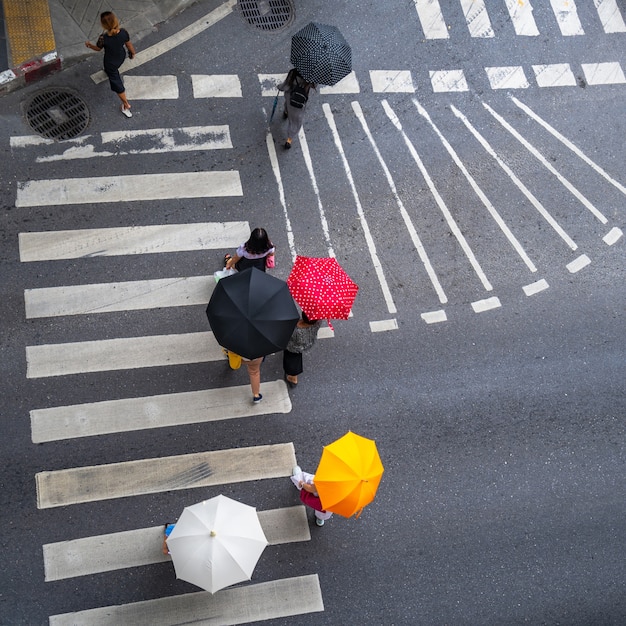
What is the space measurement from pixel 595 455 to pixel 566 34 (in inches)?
286

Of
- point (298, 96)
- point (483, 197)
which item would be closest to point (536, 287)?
point (483, 197)

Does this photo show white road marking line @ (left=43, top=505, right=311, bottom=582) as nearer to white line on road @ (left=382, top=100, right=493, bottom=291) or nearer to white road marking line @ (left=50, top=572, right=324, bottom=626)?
white road marking line @ (left=50, top=572, right=324, bottom=626)

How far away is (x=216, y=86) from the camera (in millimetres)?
10875

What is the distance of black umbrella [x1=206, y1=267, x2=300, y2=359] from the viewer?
7.71 meters

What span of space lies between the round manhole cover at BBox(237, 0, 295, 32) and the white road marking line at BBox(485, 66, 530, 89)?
3354mm

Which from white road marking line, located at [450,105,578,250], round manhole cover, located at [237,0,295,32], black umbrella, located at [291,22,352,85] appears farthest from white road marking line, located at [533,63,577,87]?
round manhole cover, located at [237,0,295,32]

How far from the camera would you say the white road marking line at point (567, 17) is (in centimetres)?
1259

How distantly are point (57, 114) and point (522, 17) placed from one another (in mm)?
7841

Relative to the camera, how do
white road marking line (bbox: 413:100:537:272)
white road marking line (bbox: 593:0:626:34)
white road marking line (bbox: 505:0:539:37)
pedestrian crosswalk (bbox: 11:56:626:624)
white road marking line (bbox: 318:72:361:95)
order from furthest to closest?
white road marking line (bbox: 593:0:626:34)
white road marking line (bbox: 505:0:539:37)
white road marking line (bbox: 318:72:361:95)
white road marking line (bbox: 413:100:537:272)
pedestrian crosswalk (bbox: 11:56:626:624)

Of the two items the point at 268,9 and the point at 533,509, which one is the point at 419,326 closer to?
the point at 533,509

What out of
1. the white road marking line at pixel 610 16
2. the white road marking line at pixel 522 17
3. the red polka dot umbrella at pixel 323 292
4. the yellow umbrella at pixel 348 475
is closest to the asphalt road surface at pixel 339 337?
the white road marking line at pixel 522 17

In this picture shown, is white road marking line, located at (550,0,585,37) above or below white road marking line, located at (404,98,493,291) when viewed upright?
above

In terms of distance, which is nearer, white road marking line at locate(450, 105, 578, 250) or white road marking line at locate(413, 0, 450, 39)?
white road marking line at locate(450, 105, 578, 250)

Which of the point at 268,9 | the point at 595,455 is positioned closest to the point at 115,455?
the point at 595,455
